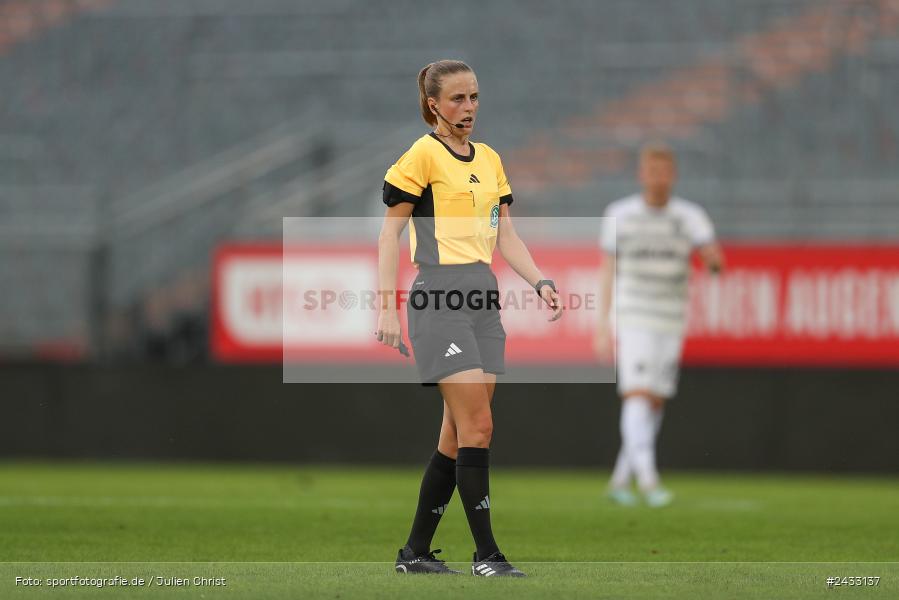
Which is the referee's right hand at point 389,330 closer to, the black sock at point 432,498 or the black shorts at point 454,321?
the black shorts at point 454,321

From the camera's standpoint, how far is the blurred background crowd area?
45.0ft

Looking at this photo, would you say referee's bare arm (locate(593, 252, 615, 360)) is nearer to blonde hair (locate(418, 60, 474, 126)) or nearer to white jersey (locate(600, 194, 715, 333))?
white jersey (locate(600, 194, 715, 333))

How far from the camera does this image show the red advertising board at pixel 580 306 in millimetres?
12359

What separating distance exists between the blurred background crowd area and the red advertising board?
0.58 m

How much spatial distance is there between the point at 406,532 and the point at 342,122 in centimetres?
1099

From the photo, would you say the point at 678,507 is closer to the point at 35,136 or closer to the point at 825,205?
the point at 825,205

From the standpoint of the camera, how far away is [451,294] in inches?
209

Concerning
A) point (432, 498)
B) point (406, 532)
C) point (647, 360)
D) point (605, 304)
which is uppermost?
point (605, 304)

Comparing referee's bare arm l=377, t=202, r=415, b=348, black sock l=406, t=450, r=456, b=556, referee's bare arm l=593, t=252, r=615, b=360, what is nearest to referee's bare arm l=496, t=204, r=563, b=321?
referee's bare arm l=377, t=202, r=415, b=348

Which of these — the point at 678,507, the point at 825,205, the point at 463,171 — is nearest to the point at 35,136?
the point at 825,205

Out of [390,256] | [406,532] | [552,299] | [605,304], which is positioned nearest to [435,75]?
[390,256]

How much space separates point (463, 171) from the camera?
17.7 ft

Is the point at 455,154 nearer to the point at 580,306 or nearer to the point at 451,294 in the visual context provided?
the point at 451,294

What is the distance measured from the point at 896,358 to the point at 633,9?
6951mm
